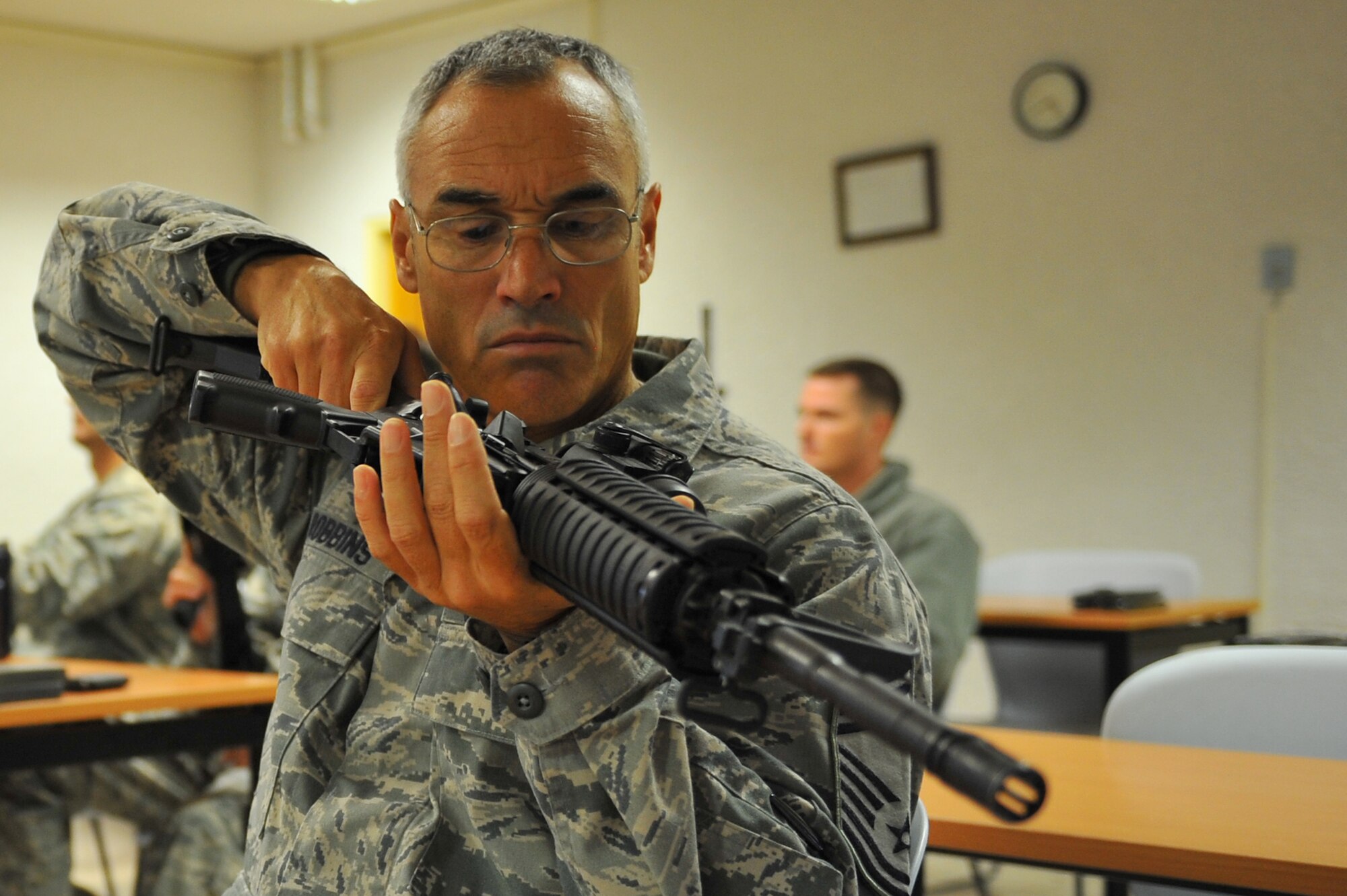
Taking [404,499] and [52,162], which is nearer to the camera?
[404,499]

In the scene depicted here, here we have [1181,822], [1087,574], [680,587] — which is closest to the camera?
[680,587]

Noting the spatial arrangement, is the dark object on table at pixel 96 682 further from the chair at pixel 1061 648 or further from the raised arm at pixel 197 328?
the chair at pixel 1061 648

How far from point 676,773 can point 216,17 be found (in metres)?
6.40

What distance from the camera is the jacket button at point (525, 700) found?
0.95 metres

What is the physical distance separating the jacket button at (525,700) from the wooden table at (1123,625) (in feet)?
8.72

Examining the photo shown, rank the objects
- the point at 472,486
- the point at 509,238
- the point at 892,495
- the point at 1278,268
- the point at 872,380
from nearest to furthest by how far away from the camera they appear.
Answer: the point at 472,486
the point at 509,238
the point at 892,495
the point at 872,380
the point at 1278,268

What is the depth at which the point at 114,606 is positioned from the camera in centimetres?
357

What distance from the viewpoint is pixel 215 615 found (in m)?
3.24

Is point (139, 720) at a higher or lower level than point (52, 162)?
lower

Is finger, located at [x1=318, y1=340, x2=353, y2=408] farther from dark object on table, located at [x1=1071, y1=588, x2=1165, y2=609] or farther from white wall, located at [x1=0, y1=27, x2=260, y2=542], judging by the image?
white wall, located at [x1=0, y1=27, x2=260, y2=542]

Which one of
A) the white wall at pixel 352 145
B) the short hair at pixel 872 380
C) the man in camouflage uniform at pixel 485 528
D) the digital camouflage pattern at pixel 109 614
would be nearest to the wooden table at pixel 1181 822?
the man in camouflage uniform at pixel 485 528

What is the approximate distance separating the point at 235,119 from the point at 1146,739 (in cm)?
649

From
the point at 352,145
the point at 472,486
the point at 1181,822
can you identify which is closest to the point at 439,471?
the point at 472,486

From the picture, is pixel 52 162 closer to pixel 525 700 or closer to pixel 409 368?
pixel 409 368
